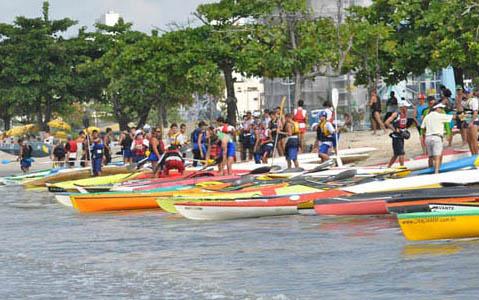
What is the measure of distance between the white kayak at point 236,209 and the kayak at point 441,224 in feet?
17.8

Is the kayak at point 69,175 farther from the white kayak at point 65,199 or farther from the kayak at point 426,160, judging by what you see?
the kayak at point 426,160

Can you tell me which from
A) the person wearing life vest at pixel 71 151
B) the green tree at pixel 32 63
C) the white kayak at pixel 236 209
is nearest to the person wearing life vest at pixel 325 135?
the white kayak at pixel 236 209

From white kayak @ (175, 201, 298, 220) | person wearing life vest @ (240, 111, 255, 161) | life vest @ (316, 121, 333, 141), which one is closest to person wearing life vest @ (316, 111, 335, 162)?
life vest @ (316, 121, 333, 141)

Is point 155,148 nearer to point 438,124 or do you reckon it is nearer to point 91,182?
point 91,182

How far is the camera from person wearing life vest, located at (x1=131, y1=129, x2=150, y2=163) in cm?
3691

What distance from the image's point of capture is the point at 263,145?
3441 cm

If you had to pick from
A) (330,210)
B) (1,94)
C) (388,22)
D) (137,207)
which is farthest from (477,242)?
(1,94)

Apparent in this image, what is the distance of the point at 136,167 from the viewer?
A: 35.1 metres

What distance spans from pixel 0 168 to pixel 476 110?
3303 centimetres

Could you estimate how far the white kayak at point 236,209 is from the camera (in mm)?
22594

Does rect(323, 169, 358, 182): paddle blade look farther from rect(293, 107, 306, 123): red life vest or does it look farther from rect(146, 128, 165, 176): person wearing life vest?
rect(293, 107, 306, 123): red life vest

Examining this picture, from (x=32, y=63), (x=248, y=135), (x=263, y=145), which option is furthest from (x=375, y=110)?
(x=32, y=63)

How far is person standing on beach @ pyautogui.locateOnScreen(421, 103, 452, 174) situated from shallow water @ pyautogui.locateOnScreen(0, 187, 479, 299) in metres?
3.42

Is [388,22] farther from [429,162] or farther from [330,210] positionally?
[330,210]
